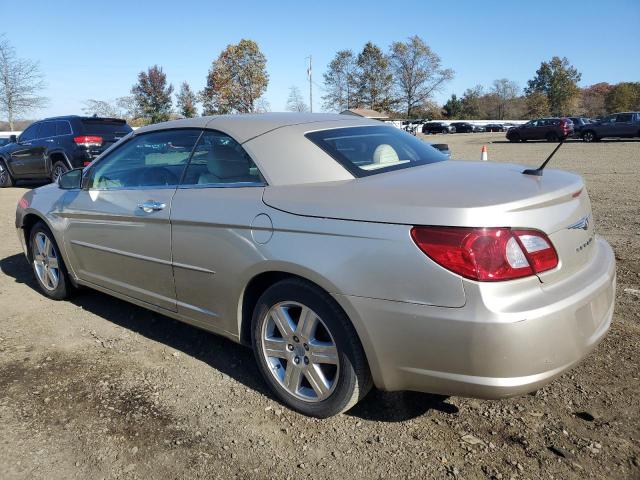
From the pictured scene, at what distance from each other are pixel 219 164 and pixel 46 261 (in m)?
2.50

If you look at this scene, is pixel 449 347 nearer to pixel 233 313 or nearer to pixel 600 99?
pixel 233 313

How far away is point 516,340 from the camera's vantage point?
6.99ft

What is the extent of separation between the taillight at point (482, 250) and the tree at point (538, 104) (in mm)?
89600

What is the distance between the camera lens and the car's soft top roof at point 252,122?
320cm

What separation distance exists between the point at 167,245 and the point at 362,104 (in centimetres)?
7352

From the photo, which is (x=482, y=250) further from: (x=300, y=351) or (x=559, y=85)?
(x=559, y=85)

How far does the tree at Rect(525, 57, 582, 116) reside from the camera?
269 ft

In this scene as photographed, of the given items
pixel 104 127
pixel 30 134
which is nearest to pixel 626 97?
pixel 104 127

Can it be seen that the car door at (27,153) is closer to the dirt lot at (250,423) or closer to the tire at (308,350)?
the dirt lot at (250,423)

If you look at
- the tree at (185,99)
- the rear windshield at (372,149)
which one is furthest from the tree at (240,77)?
the rear windshield at (372,149)

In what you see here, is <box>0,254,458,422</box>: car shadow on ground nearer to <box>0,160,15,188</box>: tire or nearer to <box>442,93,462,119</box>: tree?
<box>0,160,15,188</box>: tire

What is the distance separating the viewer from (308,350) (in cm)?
273

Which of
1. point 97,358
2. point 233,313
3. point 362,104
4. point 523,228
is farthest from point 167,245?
point 362,104

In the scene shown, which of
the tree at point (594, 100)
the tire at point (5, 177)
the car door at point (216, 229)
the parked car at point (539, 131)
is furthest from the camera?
the tree at point (594, 100)
